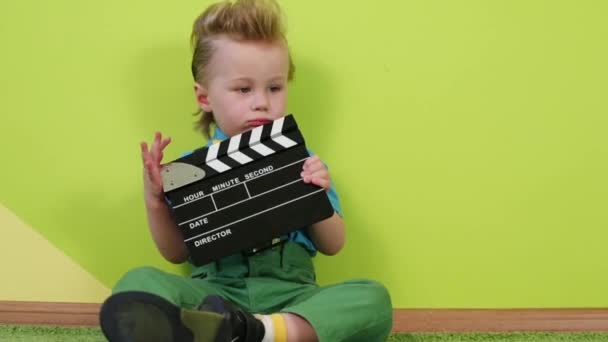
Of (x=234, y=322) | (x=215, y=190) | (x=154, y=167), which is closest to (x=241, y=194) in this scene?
(x=215, y=190)

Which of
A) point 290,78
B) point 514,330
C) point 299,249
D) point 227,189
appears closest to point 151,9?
point 290,78

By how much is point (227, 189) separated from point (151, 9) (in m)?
0.48

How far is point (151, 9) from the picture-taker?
1.32 m

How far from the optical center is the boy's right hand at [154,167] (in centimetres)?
103

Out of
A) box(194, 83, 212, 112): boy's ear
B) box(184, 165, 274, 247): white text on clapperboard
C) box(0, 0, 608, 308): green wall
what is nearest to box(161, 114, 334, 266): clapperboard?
box(184, 165, 274, 247): white text on clapperboard

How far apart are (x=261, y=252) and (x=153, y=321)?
0.35 metres

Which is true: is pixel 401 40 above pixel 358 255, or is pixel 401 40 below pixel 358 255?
above

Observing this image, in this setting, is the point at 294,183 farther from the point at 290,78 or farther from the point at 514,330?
the point at 514,330

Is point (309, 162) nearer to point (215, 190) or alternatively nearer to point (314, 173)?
point (314, 173)

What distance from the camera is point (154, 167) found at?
3.44 ft

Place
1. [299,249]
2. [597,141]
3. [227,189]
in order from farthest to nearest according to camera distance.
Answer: [597,141]
[299,249]
[227,189]

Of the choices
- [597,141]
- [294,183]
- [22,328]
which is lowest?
[22,328]

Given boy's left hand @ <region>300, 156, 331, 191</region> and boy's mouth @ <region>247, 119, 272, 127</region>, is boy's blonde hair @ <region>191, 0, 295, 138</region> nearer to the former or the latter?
boy's mouth @ <region>247, 119, 272, 127</region>

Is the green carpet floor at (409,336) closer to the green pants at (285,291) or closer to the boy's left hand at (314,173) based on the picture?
the green pants at (285,291)
